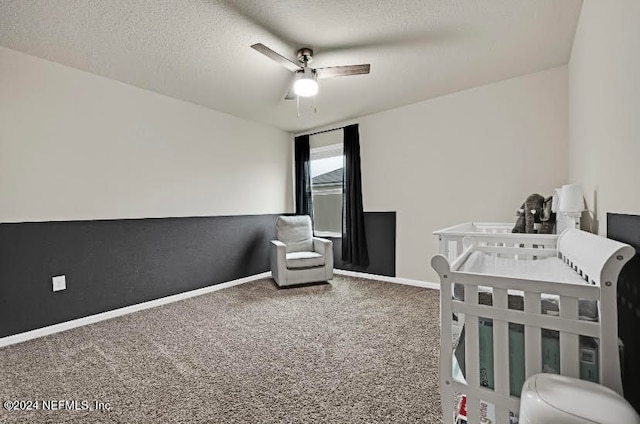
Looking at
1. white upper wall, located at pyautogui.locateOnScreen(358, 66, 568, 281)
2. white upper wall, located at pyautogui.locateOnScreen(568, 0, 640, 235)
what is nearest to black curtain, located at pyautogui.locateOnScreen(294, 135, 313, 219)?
white upper wall, located at pyautogui.locateOnScreen(358, 66, 568, 281)

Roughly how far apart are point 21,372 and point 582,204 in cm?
364

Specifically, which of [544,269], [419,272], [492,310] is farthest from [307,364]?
[419,272]

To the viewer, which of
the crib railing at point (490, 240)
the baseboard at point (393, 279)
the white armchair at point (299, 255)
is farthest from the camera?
the white armchair at point (299, 255)

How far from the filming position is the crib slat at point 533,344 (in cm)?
98

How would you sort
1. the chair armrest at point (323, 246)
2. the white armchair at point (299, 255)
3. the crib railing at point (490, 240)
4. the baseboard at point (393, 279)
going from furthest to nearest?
the chair armrest at point (323, 246) < the white armchair at point (299, 255) < the baseboard at point (393, 279) < the crib railing at point (490, 240)

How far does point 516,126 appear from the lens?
3078 mm

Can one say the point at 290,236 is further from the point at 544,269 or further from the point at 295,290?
the point at 544,269

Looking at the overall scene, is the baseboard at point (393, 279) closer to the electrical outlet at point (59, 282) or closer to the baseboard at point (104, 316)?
the baseboard at point (104, 316)

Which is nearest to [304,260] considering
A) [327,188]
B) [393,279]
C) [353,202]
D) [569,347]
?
[353,202]

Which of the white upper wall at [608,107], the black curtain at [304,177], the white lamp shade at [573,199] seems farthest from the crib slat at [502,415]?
the black curtain at [304,177]

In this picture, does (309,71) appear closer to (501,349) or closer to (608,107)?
(608,107)

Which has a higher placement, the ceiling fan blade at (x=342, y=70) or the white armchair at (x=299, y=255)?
the ceiling fan blade at (x=342, y=70)

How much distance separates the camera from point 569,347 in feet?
3.07

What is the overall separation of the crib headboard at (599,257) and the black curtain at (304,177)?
3.81 m
